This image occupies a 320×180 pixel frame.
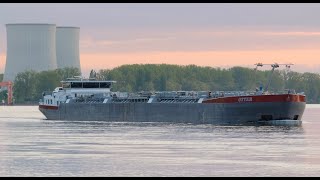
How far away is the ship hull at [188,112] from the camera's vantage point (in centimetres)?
8938

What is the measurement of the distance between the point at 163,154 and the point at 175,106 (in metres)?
49.8

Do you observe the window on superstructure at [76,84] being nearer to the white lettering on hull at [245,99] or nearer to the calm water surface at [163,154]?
the white lettering on hull at [245,99]

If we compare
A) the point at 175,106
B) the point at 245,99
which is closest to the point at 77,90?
the point at 175,106

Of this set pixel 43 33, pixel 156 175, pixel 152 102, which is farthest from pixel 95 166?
pixel 43 33

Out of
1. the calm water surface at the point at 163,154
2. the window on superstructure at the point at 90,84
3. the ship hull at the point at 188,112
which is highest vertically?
the window on superstructure at the point at 90,84

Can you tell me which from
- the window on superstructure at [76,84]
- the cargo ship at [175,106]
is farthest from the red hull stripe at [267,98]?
the window on superstructure at [76,84]

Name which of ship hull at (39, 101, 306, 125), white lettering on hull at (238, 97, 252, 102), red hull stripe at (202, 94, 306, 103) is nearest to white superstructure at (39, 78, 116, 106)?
ship hull at (39, 101, 306, 125)

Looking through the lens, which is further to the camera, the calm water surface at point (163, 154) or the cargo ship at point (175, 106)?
the cargo ship at point (175, 106)

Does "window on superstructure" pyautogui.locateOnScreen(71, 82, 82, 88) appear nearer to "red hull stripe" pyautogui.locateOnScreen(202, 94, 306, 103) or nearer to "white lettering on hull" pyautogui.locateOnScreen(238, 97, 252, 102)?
"red hull stripe" pyautogui.locateOnScreen(202, 94, 306, 103)

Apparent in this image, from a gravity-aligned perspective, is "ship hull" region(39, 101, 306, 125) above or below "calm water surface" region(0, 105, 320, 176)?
→ above

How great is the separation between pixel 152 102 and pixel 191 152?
52173 millimetres

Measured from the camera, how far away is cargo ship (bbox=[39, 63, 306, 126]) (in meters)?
89.4

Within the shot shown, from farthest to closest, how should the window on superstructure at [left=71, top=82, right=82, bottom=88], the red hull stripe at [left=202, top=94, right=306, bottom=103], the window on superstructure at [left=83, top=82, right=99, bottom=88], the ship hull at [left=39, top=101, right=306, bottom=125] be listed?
1. the window on superstructure at [left=83, top=82, right=99, bottom=88]
2. the window on superstructure at [left=71, top=82, right=82, bottom=88]
3. the ship hull at [left=39, top=101, right=306, bottom=125]
4. the red hull stripe at [left=202, top=94, right=306, bottom=103]

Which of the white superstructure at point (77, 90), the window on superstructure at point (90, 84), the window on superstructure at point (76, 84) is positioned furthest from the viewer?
the window on superstructure at point (90, 84)
